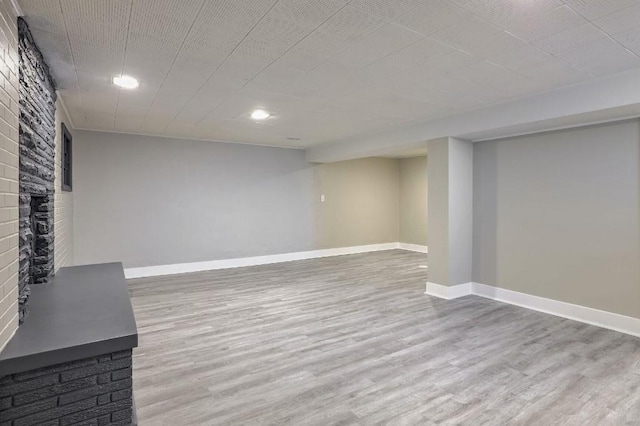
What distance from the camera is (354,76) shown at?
325 centimetres

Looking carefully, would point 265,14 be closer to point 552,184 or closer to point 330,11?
point 330,11

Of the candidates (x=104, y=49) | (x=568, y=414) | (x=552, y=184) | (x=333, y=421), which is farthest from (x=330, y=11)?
(x=552, y=184)

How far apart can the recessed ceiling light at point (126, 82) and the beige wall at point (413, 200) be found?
6955mm

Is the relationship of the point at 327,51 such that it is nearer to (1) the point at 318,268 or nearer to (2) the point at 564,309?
(2) the point at 564,309

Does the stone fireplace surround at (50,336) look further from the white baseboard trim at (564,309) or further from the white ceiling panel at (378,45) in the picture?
the white baseboard trim at (564,309)

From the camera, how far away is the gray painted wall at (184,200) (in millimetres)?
5938

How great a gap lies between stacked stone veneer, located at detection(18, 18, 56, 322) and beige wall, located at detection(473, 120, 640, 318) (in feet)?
16.5

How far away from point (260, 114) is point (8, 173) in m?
3.17

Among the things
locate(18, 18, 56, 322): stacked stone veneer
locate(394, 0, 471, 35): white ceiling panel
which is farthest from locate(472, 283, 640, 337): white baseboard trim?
locate(18, 18, 56, 322): stacked stone veneer

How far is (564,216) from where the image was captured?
4273 millimetres

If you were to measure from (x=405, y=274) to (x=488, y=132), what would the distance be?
2.98 meters

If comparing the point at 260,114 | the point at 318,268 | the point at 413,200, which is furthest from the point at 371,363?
the point at 413,200

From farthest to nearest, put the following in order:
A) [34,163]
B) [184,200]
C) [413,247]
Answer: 1. [413,247]
2. [184,200]
3. [34,163]

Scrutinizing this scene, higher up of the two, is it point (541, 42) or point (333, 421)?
point (541, 42)
